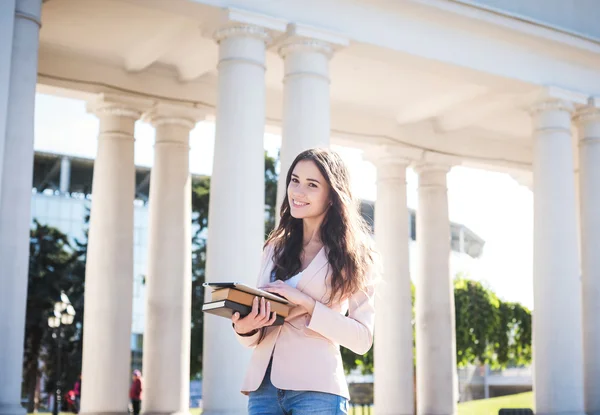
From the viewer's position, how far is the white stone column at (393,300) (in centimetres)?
5128

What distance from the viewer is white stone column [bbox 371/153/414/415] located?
2019 inches

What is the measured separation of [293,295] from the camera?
9.27m

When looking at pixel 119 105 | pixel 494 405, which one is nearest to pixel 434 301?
pixel 494 405

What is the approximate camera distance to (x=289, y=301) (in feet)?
30.5

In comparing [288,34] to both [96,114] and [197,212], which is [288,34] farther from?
[197,212]

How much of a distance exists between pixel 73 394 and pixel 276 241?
68580mm

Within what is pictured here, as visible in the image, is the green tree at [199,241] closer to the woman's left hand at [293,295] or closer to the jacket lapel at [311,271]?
the jacket lapel at [311,271]

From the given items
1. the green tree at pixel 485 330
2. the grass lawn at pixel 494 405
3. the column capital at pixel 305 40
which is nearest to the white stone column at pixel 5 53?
the column capital at pixel 305 40

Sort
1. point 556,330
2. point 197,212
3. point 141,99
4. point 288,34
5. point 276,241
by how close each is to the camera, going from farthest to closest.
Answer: point 197,212 → point 141,99 → point 556,330 → point 288,34 → point 276,241

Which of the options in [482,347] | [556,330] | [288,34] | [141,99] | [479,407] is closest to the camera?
[288,34]

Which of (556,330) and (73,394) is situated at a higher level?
(556,330)

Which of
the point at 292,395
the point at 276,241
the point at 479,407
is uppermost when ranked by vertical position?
the point at 276,241

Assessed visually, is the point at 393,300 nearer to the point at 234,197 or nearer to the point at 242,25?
the point at 234,197

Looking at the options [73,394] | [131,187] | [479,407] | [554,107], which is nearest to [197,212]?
[73,394]
